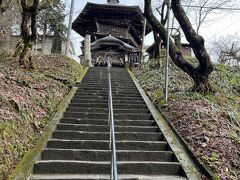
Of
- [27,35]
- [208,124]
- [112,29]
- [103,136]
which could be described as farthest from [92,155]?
[112,29]

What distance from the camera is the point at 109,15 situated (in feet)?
81.5

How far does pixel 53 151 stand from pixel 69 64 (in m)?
8.74

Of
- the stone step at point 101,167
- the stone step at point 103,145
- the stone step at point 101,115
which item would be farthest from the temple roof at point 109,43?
the stone step at point 101,167

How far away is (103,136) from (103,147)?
0.47 metres

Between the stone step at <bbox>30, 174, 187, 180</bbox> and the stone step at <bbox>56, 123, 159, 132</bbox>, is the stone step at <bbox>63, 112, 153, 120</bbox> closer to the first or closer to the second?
the stone step at <bbox>56, 123, 159, 132</bbox>

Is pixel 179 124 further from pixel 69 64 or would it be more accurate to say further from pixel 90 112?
pixel 69 64

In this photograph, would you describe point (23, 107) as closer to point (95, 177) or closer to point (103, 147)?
point (103, 147)

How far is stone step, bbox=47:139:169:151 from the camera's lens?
6074 mm

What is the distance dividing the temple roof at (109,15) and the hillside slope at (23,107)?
14.5m

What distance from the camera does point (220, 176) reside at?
16.4 ft

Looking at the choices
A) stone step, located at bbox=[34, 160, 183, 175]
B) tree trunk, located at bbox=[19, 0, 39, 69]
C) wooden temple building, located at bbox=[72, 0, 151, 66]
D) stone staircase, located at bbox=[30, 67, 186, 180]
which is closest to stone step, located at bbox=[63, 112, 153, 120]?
stone staircase, located at bbox=[30, 67, 186, 180]

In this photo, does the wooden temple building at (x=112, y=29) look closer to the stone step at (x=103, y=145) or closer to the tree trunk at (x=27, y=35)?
the tree trunk at (x=27, y=35)

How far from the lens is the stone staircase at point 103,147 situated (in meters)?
5.23

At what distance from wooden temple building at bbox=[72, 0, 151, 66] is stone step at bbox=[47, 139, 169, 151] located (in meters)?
15.3
